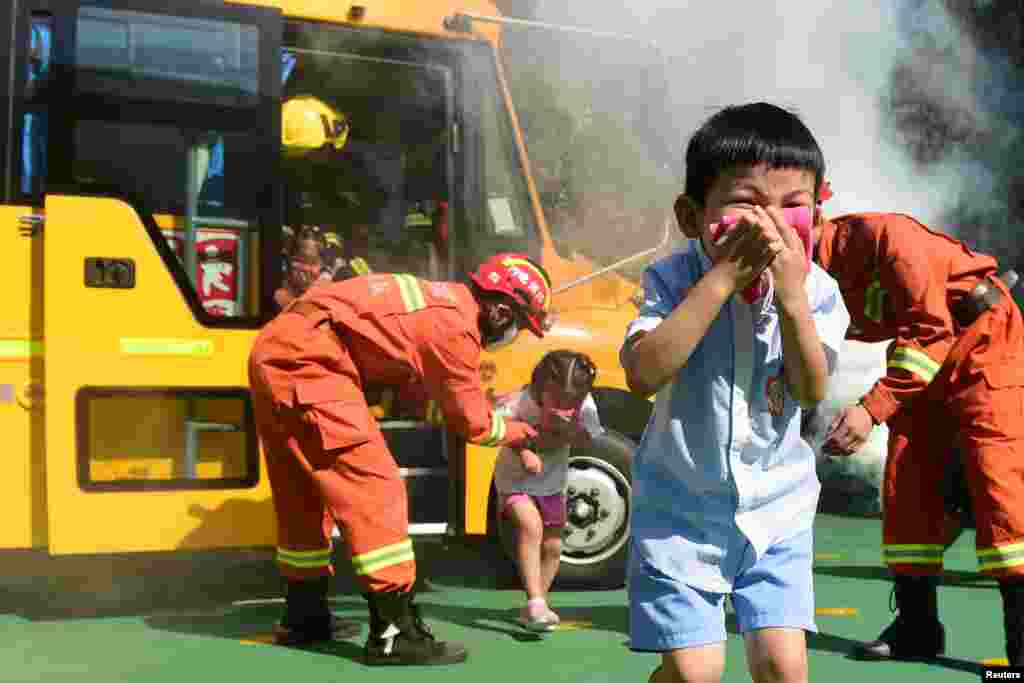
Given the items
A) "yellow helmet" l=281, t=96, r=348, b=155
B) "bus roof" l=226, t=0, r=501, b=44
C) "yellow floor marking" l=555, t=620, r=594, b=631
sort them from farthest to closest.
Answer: "yellow helmet" l=281, t=96, r=348, b=155, "bus roof" l=226, t=0, r=501, b=44, "yellow floor marking" l=555, t=620, r=594, b=631

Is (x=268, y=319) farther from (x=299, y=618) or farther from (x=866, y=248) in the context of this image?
(x=866, y=248)

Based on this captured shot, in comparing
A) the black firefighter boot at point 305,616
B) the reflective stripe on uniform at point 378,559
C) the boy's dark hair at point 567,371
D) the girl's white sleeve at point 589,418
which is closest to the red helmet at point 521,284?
the boy's dark hair at point 567,371

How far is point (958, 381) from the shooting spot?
163 inches

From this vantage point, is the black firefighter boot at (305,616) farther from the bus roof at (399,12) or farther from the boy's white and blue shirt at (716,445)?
the boy's white and blue shirt at (716,445)

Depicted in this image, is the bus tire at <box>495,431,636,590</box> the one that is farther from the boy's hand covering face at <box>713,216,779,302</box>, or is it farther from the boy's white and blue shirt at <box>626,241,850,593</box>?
the boy's hand covering face at <box>713,216,779,302</box>

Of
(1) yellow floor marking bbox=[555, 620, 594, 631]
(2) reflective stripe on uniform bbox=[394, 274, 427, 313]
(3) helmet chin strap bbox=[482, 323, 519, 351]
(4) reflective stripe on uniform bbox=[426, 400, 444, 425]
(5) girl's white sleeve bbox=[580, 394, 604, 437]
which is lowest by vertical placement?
(1) yellow floor marking bbox=[555, 620, 594, 631]

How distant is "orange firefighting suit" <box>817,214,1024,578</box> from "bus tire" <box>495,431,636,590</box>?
1491mm

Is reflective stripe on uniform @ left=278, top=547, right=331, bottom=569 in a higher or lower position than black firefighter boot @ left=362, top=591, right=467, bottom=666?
higher

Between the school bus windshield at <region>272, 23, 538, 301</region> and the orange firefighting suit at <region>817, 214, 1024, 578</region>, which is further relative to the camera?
the school bus windshield at <region>272, 23, 538, 301</region>

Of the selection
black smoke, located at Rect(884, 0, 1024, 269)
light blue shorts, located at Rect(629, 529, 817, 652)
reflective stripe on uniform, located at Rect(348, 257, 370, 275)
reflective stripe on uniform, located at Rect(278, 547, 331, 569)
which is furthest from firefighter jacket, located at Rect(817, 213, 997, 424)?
black smoke, located at Rect(884, 0, 1024, 269)

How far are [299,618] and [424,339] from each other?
0.99m

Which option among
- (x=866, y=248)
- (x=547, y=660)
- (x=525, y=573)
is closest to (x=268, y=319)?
(x=525, y=573)

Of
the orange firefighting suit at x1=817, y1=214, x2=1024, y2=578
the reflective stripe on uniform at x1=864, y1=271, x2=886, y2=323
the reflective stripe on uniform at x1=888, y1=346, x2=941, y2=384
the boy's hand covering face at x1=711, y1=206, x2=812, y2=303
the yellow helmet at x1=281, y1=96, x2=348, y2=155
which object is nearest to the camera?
the boy's hand covering face at x1=711, y1=206, x2=812, y2=303

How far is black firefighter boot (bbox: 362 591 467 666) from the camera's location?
4305 millimetres
